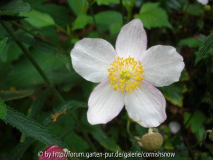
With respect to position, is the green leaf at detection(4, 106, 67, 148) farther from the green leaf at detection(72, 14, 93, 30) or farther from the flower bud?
the green leaf at detection(72, 14, 93, 30)

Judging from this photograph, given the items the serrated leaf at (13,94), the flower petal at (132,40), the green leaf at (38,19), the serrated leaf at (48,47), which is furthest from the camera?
the green leaf at (38,19)

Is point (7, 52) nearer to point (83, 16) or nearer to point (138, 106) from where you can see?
point (83, 16)

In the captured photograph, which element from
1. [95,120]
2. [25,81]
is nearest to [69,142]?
[25,81]

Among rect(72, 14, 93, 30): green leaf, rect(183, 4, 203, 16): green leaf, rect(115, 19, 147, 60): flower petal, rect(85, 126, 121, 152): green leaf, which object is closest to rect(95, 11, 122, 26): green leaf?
rect(72, 14, 93, 30): green leaf

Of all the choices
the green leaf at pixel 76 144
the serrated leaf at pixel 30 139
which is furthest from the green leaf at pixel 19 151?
the green leaf at pixel 76 144

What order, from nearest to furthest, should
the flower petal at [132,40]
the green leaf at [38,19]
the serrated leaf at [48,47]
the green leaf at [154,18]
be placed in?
1. the flower petal at [132,40]
2. the serrated leaf at [48,47]
3. the green leaf at [154,18]
4. the green leaf at [38,19]

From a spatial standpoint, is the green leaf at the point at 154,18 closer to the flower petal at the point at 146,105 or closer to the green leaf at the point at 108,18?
the green leaf at the point at 108,18

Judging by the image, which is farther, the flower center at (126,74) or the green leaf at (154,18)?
the green leaf at (154,18)
